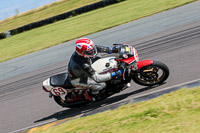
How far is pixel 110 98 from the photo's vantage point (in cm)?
724

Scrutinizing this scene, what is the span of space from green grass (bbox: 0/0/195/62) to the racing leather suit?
9.31 meters

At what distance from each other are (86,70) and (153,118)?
2.20 metres

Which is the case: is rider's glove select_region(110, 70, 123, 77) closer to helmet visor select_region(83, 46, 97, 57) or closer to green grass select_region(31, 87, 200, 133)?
helmet visor select_region(83, 46, 97, 57)

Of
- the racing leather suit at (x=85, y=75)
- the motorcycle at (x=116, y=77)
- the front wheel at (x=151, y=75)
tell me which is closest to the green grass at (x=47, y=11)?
the motorcycle at (x=116, y=77)

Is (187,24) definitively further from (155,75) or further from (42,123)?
(42,123)

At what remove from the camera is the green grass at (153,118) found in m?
4.31

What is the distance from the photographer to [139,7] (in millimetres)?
18297

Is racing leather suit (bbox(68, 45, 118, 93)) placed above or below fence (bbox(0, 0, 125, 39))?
below

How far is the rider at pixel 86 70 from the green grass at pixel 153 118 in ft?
2.91

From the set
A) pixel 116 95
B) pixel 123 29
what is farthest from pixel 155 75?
pixel 123 29

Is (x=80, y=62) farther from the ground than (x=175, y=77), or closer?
farther from the ground

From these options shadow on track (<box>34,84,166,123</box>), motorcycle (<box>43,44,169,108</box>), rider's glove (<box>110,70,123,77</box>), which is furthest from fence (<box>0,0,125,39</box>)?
rider's glove (<box>110,70,123,77</box>)

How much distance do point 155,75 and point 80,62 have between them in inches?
72.4

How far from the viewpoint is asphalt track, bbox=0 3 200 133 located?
7.13 metres
